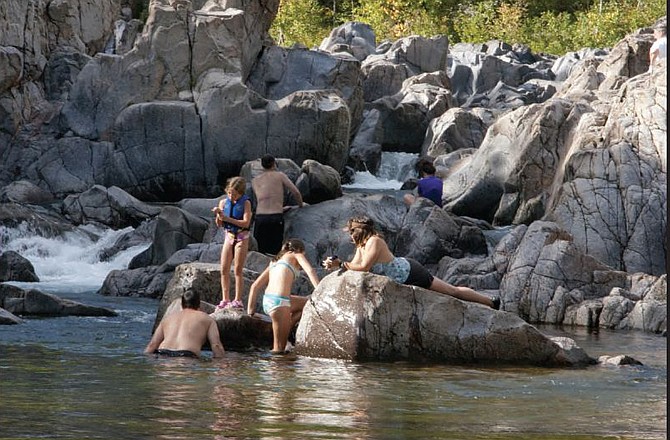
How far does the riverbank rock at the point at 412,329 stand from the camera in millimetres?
12750

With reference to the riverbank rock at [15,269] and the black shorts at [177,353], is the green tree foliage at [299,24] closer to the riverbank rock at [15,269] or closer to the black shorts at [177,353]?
the riverbank rock at [15,269]

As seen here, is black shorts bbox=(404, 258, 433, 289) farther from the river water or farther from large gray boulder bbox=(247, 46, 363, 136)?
large gray boulder bbox=(247, 46, 363, 136)

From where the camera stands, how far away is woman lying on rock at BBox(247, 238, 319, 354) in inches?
528

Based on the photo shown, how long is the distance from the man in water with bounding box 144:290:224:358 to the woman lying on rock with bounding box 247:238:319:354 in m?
0.67

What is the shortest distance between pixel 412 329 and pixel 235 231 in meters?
2.63

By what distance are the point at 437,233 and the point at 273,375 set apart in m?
10.0

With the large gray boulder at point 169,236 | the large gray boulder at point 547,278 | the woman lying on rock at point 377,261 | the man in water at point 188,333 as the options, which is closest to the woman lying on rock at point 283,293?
the woman lying on rock at point 377,261

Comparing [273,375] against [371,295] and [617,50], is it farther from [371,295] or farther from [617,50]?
[617,50]

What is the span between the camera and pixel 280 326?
1350cm

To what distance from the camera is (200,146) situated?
32.5 metres

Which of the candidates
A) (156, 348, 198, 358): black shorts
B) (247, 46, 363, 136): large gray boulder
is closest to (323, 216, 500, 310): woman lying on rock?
(156, 348, 198, 358): black shorts

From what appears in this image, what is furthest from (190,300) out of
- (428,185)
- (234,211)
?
(428,185)

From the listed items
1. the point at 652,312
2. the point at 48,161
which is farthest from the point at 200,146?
the point at 652,312

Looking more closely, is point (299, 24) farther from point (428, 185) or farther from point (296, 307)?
point (296, 307)
